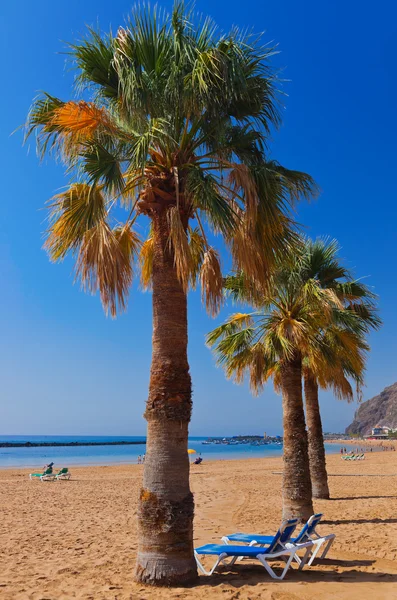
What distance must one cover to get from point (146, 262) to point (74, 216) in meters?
2.23

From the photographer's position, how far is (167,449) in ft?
21.2

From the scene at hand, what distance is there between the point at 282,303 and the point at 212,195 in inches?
207

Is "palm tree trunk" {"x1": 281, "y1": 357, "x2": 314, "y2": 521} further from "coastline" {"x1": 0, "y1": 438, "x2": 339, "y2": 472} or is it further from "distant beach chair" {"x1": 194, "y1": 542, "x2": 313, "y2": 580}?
"coastline" {"x1": 0, "y1": 438, "x2": 339, "y2": 472}

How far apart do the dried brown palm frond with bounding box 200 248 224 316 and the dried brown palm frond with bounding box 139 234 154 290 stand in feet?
3.70

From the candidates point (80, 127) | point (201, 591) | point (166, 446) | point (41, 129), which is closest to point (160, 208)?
point (80, 127)

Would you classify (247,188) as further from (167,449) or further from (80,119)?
(167,449)

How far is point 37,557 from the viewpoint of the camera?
8406 mm

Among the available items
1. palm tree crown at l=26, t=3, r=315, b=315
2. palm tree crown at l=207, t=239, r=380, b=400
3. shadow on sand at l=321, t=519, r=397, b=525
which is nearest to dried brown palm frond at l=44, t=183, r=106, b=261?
palm tree crown at l=26, t=3, r=315, b=315

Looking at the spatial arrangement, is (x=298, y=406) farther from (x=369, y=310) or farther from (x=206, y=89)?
(x=206, y=89)

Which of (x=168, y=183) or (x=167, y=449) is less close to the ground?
(x=168, y=183)

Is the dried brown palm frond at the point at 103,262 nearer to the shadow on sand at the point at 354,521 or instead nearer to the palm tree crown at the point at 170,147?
the palm tree crown at the point at 170,147

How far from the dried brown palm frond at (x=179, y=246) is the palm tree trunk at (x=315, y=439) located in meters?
9.39

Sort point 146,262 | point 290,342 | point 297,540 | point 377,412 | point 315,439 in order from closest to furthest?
point 297,540 → point 146,262 → point 290,342 → point 315,439 → point 377,412

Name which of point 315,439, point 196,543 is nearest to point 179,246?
point 196,543
